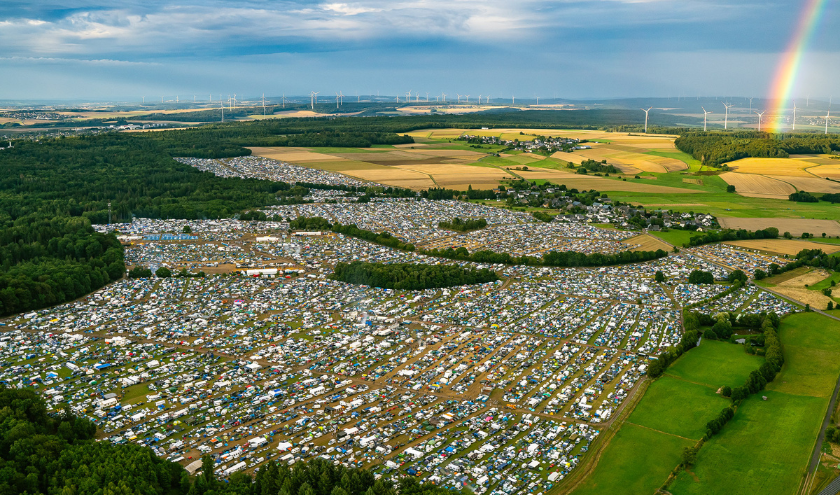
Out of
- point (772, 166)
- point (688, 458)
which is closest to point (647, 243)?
point (688, 458)

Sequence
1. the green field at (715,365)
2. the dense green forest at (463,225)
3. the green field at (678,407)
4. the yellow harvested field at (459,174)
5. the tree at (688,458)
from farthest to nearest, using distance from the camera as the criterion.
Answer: the yellow harvested field at (459,174)
the dense green forest at (463,225)
the green field at (715,365)
the green field at (678,407)
the tree at (688,458)

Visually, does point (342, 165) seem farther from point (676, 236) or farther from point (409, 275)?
point (409, 275)

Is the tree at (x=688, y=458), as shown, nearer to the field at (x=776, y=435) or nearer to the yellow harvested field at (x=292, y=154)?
the field at (x=776, y=435)

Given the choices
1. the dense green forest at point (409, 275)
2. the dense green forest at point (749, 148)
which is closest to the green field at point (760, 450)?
the dense green forest at point (409, 275)

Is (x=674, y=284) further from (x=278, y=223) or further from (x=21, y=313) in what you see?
(x=21, y=313)

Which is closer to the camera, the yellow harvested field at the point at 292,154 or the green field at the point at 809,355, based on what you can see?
the green field at the point at 809,355
